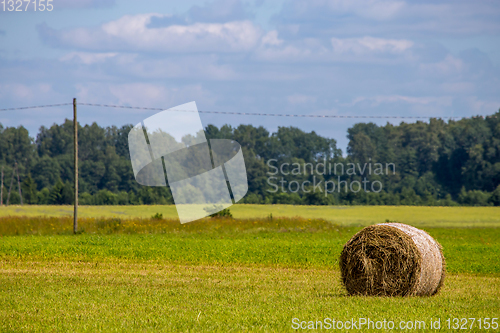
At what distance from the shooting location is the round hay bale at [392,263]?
11.9 m

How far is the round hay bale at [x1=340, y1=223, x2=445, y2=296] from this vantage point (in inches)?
469

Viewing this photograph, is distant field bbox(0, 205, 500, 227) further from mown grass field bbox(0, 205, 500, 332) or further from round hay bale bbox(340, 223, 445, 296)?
round hay bale bbox(340, 223, 445, 296)

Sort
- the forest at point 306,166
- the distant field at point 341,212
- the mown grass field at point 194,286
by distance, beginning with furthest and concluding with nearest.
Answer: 1. the forest at point 306,166
2. the distant field at point 341,212
3. the mown grass field at point 194,286

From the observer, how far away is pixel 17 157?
3730 inches

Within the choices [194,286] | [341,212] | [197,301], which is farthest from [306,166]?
[197,301]

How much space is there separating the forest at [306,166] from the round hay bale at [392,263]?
6328 cm

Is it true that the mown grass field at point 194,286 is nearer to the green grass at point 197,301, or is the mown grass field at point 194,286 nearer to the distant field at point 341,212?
the green grass at point 197,301

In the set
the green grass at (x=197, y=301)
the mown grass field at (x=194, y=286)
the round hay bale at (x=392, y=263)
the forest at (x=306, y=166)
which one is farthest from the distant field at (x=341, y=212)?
the round hay bale at (x=392, y=263)

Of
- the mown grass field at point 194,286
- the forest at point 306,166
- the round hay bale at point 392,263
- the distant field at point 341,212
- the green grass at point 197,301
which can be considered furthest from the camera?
the forest at point 306,166

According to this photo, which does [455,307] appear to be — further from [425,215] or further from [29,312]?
[425,215]

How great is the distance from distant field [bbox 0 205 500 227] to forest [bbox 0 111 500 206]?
12.7m

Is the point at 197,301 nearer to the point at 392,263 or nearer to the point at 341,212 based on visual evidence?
the point at 392,263

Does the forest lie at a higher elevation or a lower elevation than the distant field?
higher

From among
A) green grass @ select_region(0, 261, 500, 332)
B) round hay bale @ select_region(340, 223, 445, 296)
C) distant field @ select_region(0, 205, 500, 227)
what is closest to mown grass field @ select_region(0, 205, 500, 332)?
green grass @ select_region(0, 261, 500, 332)
